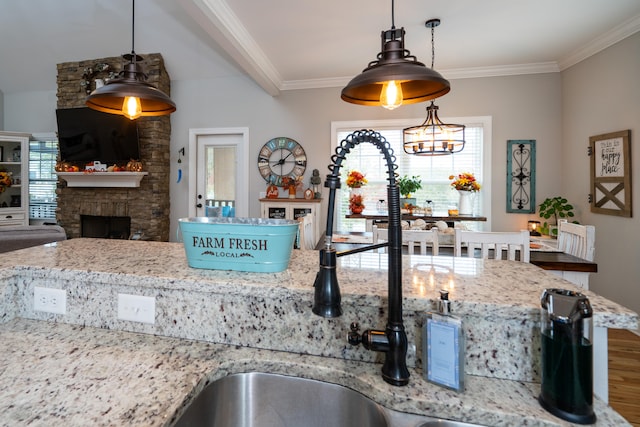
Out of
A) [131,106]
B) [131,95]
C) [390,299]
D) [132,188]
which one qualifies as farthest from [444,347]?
[132,188]

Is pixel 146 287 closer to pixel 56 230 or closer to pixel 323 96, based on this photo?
pixel 56 230

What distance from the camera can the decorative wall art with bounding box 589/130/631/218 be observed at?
3.08 metres

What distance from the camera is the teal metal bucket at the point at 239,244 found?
902mm

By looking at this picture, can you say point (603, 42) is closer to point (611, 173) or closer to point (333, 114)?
point (611, 173)

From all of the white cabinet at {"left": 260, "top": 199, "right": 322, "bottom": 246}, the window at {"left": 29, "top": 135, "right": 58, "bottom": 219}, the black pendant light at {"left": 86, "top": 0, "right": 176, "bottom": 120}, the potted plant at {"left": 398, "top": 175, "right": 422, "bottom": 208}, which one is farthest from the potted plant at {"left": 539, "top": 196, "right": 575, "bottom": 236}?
the window at {"left": 29, "top": 135, "right": 58, "bottom": 219}

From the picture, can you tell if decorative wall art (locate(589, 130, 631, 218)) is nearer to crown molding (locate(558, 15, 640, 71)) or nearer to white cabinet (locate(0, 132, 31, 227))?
crown molding (locate(558, 15, 640, 71))

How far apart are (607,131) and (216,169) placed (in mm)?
4781

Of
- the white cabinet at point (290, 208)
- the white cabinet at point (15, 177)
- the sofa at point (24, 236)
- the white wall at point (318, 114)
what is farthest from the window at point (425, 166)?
the white cabinet at point (15, 177)

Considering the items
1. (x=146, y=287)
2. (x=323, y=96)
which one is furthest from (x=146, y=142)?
(x=146, y=287)

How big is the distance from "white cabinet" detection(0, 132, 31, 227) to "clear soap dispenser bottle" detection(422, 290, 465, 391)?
692 cm

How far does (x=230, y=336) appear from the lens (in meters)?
0.87

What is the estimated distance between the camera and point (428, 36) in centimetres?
341

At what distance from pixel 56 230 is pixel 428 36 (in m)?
3.99

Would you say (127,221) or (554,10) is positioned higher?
(554,10)
